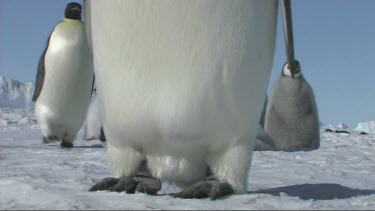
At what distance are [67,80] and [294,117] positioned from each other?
10.3 ft

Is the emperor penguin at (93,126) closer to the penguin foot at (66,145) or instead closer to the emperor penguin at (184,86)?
the penguin foot at (66,145)

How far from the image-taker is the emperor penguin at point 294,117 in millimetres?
7410

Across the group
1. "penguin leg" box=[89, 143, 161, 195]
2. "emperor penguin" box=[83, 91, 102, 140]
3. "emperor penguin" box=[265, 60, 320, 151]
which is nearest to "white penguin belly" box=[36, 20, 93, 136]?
"emperor penguin" box=[83, 91, 102, 140]

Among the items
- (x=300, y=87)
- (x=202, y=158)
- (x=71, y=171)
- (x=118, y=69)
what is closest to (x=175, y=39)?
(x=118, y=69)

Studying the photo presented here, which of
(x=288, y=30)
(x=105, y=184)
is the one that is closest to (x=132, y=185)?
(x=105, y=184)

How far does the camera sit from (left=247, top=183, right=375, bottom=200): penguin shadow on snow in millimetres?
2293

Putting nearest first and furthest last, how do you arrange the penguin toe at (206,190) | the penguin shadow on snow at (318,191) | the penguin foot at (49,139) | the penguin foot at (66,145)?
1. the penguin toe at (206,190)
2. the penguin shadow on snow at (318,191)
3. the penguin foot at (66,145)
4. the penguin foot at (49,139)

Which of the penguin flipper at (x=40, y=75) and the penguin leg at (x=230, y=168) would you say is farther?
the penguin flipper at (x=40, y=75)

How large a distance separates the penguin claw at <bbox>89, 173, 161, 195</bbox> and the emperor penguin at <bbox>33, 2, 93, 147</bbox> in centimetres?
378

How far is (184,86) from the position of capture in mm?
2000

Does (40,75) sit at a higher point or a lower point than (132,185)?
lower

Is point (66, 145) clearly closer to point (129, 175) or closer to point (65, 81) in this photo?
point (65, 81)

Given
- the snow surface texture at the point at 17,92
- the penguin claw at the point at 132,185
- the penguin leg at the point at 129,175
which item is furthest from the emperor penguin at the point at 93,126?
the snow surface texture at the point at 17,92

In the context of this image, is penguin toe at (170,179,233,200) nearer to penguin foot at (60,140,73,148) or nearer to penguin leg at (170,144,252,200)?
penguin leg at (170,144,252,200)
